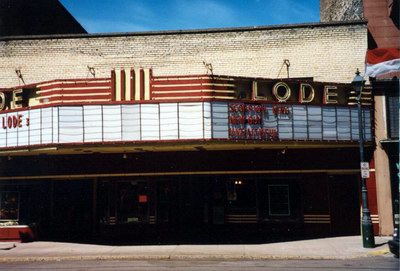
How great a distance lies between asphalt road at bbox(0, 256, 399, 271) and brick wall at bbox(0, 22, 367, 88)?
9.61 metres

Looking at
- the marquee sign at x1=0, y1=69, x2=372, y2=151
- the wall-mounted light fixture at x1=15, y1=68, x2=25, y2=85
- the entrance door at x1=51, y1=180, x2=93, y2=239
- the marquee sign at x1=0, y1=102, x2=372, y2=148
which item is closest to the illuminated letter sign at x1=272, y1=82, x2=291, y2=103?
the marquee sign at x1=0, y1=69, x2=372, y2=151

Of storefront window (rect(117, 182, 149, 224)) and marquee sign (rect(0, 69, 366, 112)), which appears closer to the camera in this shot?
marquee sign (rect(0, 69, 366, 112))

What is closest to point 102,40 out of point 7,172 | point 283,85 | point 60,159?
point 60,159

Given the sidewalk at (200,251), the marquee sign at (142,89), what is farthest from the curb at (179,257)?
the marquee sign at (142,89)

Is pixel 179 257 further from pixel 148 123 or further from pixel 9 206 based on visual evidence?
pixel 9 206

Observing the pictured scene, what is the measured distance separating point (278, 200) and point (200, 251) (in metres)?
5.67

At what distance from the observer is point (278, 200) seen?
20.3 meters

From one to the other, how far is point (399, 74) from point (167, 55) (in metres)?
10.9

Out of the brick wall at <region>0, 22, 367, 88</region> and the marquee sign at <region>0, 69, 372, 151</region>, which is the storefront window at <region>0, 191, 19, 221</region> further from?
the brick wall at <region>0, 22, 367, 88</region>

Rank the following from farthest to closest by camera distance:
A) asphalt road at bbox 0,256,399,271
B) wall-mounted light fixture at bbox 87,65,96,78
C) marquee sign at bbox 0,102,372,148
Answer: wall-mounted light fixture at bbox 87,65,96,78
marquee sign at bbox 0,102,372,148
asphalt road at bbox 0,256,399,271

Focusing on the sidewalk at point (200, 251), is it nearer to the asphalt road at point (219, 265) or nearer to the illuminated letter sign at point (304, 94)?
the asphalt road at point (219, 265)

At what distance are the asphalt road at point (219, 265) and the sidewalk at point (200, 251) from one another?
60 centimetres

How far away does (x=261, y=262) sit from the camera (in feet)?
46.6

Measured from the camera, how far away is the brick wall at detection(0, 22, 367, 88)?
2066 cm
